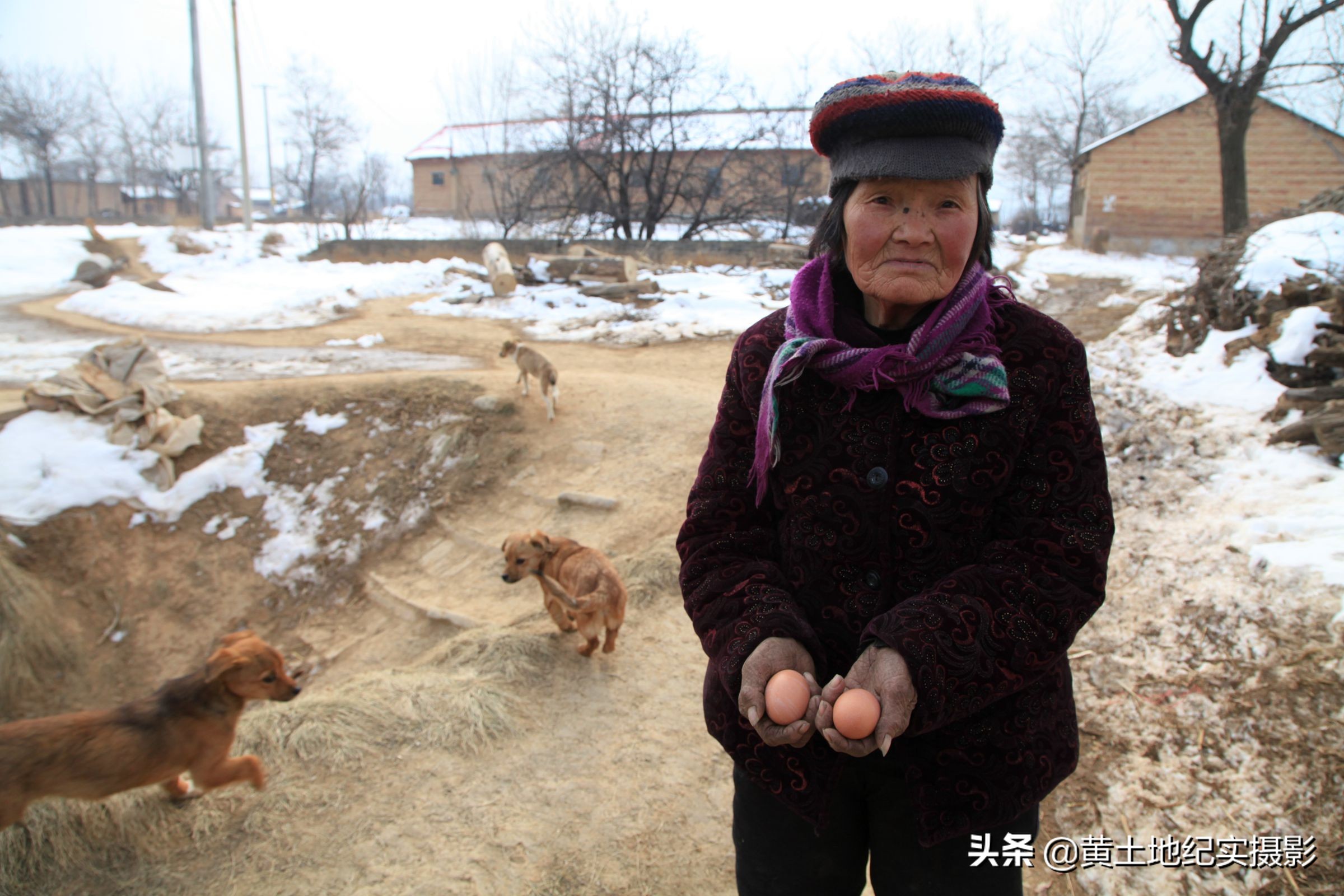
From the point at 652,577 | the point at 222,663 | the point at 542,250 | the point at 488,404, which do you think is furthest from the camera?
the point at 542,250

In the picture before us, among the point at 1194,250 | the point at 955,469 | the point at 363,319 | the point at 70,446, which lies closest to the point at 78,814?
the point at 955,469

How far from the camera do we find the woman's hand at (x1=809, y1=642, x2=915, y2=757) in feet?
4.08

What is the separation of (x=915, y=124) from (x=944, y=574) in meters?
0.80

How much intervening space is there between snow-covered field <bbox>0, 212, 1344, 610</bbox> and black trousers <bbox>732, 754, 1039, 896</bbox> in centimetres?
346

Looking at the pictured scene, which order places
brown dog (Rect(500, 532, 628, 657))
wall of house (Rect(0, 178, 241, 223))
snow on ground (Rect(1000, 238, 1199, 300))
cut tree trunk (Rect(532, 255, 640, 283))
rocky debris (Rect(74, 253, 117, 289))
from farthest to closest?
wall of house (Rect(0, 178, 241, 223))
rocky debris (Rect(74, 253, 117, 289))
cut tree trunk (Rect(532, 255, 640, 283))
snow on ground (Rect(1000, 238, 1199, 300))
brown dog (Rect(500, 532, 628, 657))

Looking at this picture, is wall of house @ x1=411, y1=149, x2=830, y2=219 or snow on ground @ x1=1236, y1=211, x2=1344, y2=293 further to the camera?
wall of house @ x1=411, y1=149, x2=830, y2=219

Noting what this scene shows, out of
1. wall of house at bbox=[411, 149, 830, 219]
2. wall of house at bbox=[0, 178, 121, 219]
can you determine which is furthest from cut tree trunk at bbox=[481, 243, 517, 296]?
wall of house at bbox=[0, 178, 121, 219]

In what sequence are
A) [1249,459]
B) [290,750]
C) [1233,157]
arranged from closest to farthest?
[290,750] → [1249,459] → [1233,157]

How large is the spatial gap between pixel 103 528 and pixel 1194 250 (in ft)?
89.0

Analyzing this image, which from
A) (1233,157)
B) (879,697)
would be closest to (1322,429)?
(879,697)

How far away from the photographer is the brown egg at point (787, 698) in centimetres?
131

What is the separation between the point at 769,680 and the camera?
1.36 metres

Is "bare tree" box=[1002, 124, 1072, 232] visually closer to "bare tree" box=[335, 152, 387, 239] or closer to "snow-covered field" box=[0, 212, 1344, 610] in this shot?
"snow-covered field" box=[0, 212, 1344, 610]

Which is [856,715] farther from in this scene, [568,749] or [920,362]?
[568,749]
